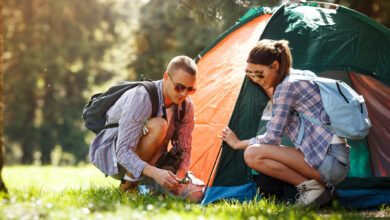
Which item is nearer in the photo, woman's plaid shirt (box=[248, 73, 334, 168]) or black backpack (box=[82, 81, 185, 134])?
woman's plaid shirt (box=[248, 73, 334, 168])

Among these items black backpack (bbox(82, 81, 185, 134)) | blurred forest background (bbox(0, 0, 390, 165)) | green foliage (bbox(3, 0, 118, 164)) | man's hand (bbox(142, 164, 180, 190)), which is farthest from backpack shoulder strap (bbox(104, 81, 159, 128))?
green foliage (bbox(3, 0, 118, 164))

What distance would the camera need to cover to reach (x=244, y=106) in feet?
12.7

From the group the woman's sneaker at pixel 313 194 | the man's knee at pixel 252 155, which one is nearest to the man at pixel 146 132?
the man's knee at pixel 252 155

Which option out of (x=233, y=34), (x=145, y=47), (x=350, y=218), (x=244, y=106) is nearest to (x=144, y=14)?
(x=145, y=47)

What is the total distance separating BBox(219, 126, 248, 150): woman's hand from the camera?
3656 millimetres

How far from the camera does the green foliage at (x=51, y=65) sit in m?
16.0

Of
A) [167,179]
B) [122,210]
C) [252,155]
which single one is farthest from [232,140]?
[122,210]

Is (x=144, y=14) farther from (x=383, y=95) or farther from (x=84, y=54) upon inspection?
(x=383, y=95)

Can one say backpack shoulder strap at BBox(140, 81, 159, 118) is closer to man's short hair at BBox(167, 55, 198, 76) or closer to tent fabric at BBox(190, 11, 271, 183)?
man's short hair at BBox(167, 55, 198, 76)

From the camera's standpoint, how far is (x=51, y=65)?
52.0 feet

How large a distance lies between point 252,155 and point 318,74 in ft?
4.01

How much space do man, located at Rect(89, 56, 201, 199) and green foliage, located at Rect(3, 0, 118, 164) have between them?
1273 centimetres

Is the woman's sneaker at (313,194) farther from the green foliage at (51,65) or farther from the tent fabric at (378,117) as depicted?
the green foliage at (51,65)

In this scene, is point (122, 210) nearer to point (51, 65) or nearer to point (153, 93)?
point (153, 93)
